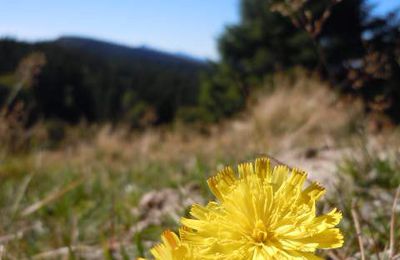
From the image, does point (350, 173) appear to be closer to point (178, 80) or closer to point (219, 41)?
point (219, 41)

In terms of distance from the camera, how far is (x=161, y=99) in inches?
1929

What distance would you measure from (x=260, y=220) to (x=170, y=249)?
15cm

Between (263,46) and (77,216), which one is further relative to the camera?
(263,46)

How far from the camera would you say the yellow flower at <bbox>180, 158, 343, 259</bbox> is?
789 millimetres

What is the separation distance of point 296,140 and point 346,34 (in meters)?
15.7

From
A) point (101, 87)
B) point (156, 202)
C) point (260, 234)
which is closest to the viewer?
point (260, 234)

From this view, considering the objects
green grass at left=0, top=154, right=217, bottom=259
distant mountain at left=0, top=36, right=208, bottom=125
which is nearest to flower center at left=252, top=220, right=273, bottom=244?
green grass at left=0, top=154, right=217, bottom=259

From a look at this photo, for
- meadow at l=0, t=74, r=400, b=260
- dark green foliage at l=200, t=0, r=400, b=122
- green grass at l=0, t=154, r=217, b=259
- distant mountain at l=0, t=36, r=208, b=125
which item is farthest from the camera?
distant mountain at l=0, t=36, r=208, b=125

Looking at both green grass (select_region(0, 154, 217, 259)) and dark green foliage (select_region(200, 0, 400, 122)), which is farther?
dark green foliage (select_region(200, 0, 400, 122))

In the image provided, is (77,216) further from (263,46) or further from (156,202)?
(263,46)

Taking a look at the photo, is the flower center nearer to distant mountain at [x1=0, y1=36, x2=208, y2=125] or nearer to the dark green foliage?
the dark green foliage

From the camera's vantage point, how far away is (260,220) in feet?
2.73

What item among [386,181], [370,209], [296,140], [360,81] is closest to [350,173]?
[386,181]

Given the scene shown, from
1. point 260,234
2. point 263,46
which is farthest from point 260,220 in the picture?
point 263,46
